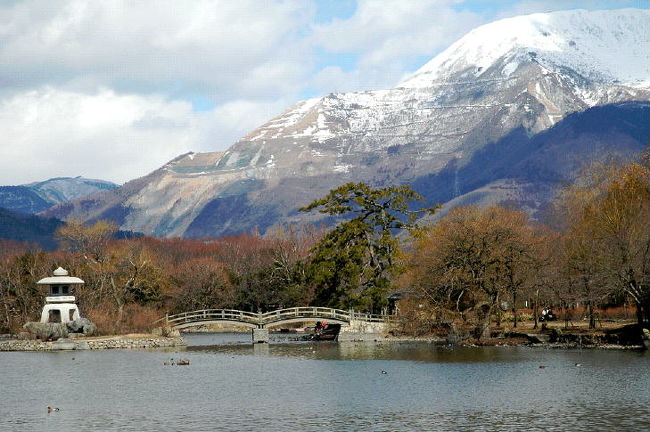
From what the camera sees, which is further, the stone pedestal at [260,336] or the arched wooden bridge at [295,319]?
the stone pedestal at [260,336]

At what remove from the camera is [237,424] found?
3750 centimetres

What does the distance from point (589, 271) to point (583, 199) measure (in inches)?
870

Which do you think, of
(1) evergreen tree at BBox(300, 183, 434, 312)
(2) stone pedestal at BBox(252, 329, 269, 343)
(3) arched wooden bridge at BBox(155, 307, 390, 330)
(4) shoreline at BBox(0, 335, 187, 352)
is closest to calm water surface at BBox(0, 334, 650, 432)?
(4) shoreline at BBox(0, 335, 187, 352)

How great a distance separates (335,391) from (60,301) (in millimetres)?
36872

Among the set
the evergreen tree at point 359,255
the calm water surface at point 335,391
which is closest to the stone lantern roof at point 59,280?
the calm water surface at point 335,391

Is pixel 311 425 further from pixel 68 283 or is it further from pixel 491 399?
pixel 68 283

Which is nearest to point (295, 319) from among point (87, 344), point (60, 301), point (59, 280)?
point (87, 344)

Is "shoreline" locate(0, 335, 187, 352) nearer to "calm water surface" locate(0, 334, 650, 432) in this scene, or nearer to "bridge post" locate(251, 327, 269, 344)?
"calm water surface" locate(0, 334, 650, 432)

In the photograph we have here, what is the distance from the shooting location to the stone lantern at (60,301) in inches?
3049

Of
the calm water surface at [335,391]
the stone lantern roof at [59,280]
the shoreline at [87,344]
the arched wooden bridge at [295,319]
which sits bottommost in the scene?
the calm water surface at [335,391]

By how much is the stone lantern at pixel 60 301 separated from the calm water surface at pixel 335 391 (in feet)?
Answer: 33.2

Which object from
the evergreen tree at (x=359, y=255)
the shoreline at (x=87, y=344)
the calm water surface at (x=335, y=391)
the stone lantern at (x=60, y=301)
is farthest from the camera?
the evergreen tree at (x=359, y=255)

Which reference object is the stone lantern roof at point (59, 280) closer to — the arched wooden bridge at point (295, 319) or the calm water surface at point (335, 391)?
the arched wooden bridge at point (295, 319)

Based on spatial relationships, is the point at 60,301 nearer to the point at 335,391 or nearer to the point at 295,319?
the point at 295,319
